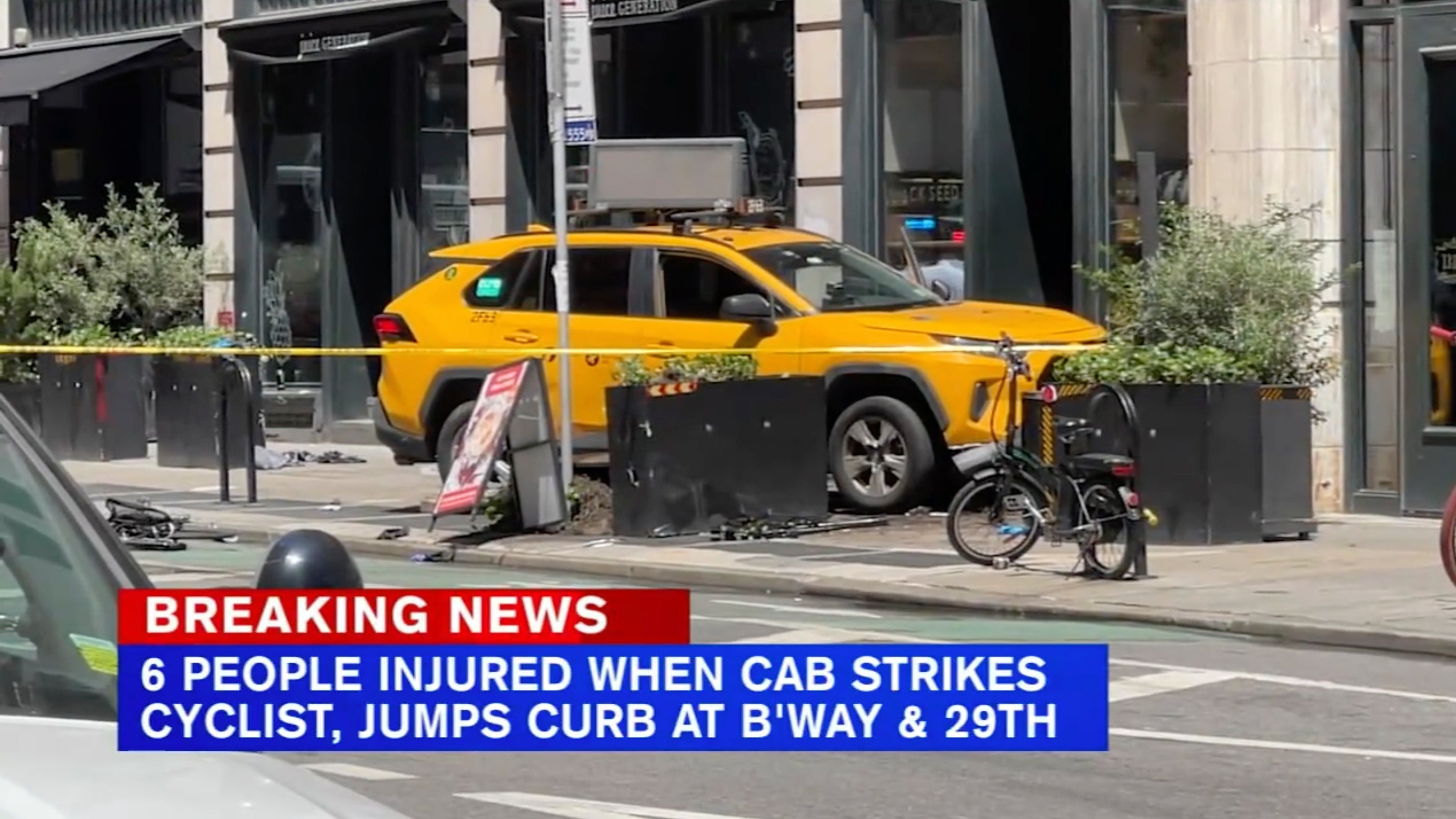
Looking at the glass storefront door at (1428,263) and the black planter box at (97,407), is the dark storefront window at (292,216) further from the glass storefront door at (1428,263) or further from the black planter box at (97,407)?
the glass storefront door at (1428,263)

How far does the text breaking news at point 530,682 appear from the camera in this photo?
3.43 meters

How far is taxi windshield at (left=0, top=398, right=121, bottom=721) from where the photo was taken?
→ 3.46 metres

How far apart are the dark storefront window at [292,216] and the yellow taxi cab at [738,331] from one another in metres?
7.73

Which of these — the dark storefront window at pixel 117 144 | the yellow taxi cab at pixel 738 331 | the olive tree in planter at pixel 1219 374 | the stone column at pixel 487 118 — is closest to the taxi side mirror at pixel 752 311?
the yellow taxi cab at pixel 738 331

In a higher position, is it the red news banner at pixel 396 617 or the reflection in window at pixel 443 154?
the reflection in window at pixel 443 154

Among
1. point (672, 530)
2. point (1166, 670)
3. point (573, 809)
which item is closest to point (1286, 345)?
point (672, 530)

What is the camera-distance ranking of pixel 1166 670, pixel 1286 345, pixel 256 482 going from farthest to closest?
pixel 256 482 → pixel 1286 345 → pixel 1166 670

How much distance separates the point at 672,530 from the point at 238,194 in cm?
1230

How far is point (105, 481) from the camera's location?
21.3 m

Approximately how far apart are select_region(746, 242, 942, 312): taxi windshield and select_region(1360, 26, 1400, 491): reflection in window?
3.26 meters

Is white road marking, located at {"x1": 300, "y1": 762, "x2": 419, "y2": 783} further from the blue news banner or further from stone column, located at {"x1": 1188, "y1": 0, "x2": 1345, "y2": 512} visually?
stone column, located at {"x1": 1188, "y1": 0, "x2": 1345, "y2": 512}

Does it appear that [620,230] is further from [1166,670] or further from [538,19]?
[1166,670]

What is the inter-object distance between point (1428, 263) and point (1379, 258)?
0.48 meters

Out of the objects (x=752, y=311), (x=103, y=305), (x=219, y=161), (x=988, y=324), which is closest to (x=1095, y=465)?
(x=988, y=324)
